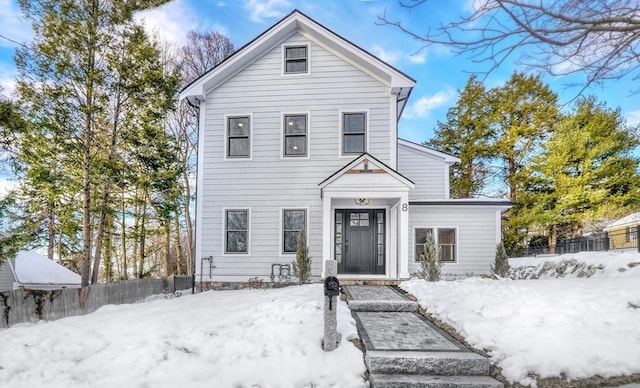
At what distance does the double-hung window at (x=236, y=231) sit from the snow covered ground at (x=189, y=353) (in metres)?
4.68

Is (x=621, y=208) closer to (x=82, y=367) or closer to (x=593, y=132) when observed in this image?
(x=593, y=132)

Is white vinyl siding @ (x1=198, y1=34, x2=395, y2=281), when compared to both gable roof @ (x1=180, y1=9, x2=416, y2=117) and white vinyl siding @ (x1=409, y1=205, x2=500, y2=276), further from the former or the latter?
white vinyl siding @ (x1=409, y1=205, x2=500, y2=276)

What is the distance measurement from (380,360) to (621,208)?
757 inches

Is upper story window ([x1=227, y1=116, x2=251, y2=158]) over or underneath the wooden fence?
over

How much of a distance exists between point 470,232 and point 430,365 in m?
7.83

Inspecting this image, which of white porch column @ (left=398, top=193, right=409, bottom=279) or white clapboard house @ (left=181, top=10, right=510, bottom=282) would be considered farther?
white clapboard house @ (left=181, top=10, right=510, bottom=282)

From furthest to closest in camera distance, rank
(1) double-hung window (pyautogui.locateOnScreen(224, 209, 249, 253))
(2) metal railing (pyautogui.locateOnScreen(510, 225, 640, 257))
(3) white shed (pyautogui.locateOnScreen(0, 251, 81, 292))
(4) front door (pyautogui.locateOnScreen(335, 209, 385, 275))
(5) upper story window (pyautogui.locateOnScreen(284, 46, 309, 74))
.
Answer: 1. (3) white shed (pyautogui.locateOnScreen(0, 251, 81, 292))
2. (2) metal railing (pyautogui.locateOnScreen(510, 225, 640, 257))
3. (5) upper story window (pyautogui.locateOnScreen(284, 46, 309, 74))
4. (4) front door (pyautogui.locateOnScreen(335, 209, 385, 275))
5. (1) double-hung window (pyautogui.locateOnScreen(224, 209, 249, 253))

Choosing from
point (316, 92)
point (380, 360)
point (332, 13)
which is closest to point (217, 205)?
point (316, 92)

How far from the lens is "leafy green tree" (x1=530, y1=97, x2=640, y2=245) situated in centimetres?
1683

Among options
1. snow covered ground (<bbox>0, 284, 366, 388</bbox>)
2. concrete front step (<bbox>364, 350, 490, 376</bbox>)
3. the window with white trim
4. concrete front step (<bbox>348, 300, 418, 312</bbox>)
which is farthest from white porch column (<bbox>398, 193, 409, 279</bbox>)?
concrete front step (<bbox>364, 350, 490, 376</bbox>)

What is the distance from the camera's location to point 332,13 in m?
8.41

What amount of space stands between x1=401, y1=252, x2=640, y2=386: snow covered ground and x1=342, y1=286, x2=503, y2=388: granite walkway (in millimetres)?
272

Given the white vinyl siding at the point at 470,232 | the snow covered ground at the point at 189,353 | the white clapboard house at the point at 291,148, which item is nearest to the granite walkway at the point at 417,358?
the snow covered ground at the point at 189,353

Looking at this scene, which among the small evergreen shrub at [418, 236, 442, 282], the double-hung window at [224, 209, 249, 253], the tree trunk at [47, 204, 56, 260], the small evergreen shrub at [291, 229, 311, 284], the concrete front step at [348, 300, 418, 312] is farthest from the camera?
the tree trunk at [47, 204, 56, 260]
